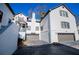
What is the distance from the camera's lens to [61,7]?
9.00 m

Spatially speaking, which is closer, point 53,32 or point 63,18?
point 53,32

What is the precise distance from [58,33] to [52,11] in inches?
95.4

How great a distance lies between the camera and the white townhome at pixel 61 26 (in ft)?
26.6

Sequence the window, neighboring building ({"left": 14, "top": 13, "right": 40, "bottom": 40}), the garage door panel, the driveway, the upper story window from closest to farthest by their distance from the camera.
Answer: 1. the driveway
2. the garage door panel
3. the window
4. the upper story window
5. neighboring building ({"left": 14, "top": 13, "right": 40, "bottom": 40})

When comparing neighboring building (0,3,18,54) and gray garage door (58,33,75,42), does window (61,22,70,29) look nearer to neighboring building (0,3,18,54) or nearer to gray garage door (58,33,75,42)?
gray garage door (58,33,75,42)

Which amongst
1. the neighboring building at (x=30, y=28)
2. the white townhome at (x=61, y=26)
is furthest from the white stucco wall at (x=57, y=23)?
the neighboring building at (x=30, y=28)

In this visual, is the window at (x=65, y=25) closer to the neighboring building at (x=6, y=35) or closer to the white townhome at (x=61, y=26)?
the white townhome at (x=61, y=26)

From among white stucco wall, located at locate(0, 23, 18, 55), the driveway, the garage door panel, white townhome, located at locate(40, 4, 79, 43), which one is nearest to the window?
white townhome, located at locate(40, 4, 79, 43)

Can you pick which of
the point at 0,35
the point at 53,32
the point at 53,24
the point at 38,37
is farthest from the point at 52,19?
the point at 0,35

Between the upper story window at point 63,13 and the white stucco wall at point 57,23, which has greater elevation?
the upper story window at point 63,13

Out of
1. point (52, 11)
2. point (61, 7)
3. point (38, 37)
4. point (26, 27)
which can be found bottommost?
point (38, 37)

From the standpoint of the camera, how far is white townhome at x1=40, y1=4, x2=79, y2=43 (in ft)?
26.6

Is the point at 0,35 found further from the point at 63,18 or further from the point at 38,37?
the point at 38,37

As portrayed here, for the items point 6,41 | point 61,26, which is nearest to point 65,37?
point 61,26
